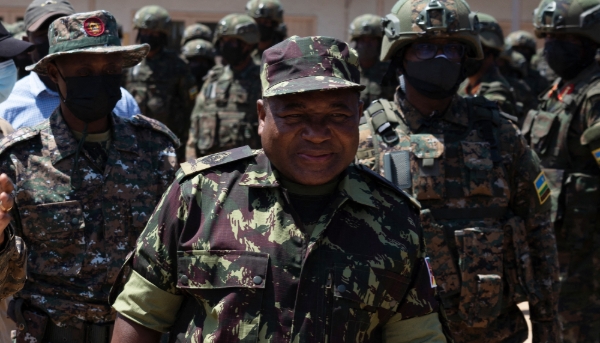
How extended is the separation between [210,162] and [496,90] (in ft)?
23.7

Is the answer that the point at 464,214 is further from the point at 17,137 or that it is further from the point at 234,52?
the point at 234,52

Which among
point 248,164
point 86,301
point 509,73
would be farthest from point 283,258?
point 509,73

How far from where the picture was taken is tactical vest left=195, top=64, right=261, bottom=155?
472 inches

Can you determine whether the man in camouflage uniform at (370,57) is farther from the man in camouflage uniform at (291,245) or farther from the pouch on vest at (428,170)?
the man in camouflage uniform at (291,245)

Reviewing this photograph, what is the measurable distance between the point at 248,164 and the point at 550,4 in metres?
4.37

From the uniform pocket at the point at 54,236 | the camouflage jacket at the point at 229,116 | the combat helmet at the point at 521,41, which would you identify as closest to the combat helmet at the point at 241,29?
the camouflage jacket at the point at 229,116

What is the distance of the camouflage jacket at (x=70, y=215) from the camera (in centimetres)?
400

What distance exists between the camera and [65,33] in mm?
4277

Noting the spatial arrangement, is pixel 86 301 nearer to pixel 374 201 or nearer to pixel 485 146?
pixel 374 201

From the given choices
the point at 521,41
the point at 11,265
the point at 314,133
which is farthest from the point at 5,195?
the point at 521,41

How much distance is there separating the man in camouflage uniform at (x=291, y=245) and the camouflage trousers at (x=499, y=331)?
1.85m

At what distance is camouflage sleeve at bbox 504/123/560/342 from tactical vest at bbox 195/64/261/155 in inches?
295

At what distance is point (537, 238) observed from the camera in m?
4.62

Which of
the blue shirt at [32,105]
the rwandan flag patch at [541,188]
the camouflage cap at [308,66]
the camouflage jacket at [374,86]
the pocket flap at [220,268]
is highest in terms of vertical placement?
the camouflage cap at [308,66]
